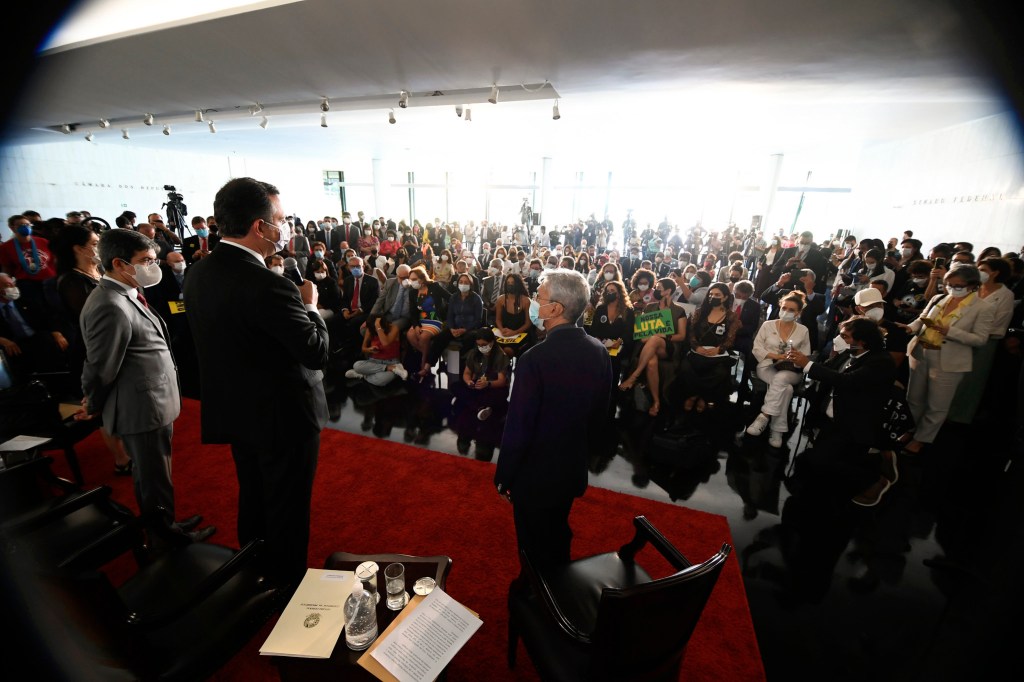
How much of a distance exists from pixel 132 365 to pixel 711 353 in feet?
14.7

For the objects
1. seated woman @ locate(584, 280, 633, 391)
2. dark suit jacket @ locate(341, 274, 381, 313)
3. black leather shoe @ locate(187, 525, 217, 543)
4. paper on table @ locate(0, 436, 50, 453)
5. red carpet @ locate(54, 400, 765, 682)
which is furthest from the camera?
dark suit jacket @ locate(341, 274, 381, 313)

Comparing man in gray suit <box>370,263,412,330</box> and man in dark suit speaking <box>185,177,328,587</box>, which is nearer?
man in dark suit speaking <box>185,177,328,587</box>

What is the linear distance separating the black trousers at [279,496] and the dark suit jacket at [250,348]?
0.07m

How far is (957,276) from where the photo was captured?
3285mm

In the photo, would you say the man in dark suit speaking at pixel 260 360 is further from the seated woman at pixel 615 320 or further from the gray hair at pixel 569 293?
the seated woman at pixel 615 320

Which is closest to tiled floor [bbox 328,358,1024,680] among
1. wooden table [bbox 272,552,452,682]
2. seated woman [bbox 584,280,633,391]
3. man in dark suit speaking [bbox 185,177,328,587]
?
seated woman [bbox 584,280,633,391]

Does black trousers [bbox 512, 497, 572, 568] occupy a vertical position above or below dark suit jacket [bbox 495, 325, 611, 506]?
below

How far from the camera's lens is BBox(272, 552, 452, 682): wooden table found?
4.11 feet

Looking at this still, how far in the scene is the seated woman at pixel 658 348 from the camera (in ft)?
13.9

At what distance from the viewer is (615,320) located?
4383 millimetres

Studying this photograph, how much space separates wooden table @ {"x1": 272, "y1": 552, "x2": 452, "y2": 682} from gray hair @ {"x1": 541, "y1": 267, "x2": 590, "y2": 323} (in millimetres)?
1179

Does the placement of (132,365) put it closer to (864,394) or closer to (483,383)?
(483,383)

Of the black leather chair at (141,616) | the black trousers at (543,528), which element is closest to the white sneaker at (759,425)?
the black trousers at (543,528)

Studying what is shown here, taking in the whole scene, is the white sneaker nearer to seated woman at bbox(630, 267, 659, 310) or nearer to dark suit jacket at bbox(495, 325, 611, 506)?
seated woman at bbox(630, 267, 659, 310)
